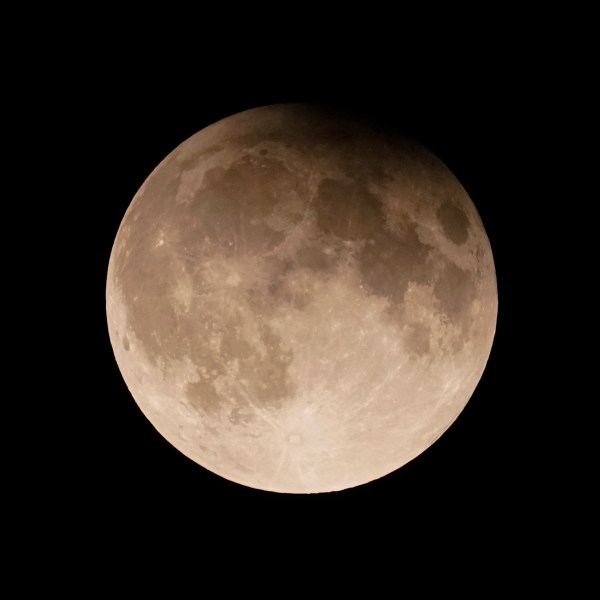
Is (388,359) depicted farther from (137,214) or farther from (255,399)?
(137,214)

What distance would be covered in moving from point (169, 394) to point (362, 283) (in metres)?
1.18

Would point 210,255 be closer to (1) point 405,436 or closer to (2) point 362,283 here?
(2) point 362,283

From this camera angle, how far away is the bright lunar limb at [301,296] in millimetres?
3168

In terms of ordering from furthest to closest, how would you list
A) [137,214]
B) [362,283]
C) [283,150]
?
[137,214]
[283,150]
[362,283]

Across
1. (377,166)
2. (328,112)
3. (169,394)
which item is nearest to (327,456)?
(169,394)

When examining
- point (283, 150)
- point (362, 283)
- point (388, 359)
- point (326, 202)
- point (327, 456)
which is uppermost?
point (283, 150)

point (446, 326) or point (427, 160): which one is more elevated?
point (427, 160)

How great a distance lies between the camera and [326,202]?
3.21m

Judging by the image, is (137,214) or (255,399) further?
(137,214)

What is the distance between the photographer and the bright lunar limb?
3168mm

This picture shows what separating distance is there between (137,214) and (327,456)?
164 cm

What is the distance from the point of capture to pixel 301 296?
3139mm

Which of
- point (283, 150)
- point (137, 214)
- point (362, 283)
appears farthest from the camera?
point (137, 214)

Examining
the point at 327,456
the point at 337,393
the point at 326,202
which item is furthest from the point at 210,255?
the point at 327,456
